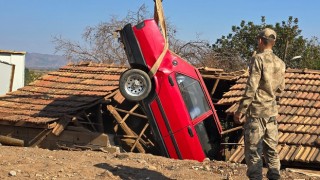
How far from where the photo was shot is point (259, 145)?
5.72 m

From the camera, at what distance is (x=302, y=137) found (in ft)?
31.9

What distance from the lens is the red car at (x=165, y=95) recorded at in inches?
371

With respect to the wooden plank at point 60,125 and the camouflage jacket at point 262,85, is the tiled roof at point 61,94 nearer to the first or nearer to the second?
the wooden plank at point 60,125

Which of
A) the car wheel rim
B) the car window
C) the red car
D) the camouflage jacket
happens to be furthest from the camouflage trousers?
the car wheel rim

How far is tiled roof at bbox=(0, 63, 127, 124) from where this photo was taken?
12.0 metres

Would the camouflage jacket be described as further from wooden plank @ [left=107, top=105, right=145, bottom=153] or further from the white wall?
the white wall

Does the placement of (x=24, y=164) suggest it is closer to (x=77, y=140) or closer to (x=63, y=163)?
(x=63, y=163)

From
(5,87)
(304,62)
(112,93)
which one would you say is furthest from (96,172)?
(304,62)

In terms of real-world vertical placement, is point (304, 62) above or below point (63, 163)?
above

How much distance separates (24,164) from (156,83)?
3.29 metres

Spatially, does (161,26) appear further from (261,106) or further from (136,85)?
(261,106)

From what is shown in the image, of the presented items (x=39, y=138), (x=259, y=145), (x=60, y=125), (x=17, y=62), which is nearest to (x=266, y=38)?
(x=259, y=145)

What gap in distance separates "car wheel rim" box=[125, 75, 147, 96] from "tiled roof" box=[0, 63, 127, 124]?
2.71 meters

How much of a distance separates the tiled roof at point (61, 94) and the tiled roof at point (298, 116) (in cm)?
346
